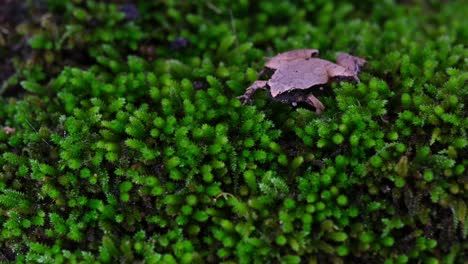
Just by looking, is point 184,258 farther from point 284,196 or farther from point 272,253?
point 284,196

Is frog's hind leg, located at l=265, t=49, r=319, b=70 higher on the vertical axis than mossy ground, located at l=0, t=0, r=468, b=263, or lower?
higher

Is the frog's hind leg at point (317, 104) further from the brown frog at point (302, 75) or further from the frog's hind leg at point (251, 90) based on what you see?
the frog's hind leg at point (251, 90)

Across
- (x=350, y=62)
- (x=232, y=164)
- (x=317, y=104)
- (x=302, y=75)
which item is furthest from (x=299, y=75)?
(x=232, y=164)

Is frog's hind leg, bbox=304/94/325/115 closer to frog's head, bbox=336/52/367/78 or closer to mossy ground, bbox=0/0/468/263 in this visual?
mossy ground, bbox=0/0/468/263

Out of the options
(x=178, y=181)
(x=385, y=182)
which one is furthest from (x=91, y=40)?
(x=385, y=182)

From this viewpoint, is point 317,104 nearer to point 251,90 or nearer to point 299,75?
point 299,75

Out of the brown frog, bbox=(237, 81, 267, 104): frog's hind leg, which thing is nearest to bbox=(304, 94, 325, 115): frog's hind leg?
the brown frog

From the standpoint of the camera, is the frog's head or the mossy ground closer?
the mossy ground
